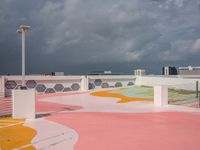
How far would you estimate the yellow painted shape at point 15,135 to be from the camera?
8.32 metres

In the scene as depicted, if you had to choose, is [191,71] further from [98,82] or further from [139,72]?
[98,82]

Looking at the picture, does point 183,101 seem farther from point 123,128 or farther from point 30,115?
point 30,115

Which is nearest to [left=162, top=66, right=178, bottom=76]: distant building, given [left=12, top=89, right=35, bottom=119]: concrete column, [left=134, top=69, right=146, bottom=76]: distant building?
[left=134, top=69, right=146, bottom=76]: distant building

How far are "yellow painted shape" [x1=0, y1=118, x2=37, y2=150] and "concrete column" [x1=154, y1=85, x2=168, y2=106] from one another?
9.47m

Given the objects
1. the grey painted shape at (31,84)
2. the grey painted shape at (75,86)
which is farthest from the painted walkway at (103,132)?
the grey painted shape at (75,86)

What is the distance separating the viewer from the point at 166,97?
18.6 m

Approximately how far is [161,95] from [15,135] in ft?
36.8

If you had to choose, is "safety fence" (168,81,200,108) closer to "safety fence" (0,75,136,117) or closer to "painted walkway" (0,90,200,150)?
"painted walkway" (0,90,200,150)

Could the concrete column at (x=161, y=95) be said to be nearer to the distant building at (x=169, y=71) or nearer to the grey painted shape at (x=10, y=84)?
the grey painted shape at (x=10, y=84)

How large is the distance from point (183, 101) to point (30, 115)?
1083cm

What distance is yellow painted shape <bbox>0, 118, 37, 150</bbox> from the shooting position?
8.32 m

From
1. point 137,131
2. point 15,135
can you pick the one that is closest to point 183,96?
point 137,131

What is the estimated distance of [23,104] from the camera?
13.1 m

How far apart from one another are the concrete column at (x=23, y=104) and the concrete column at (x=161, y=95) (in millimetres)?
8798
